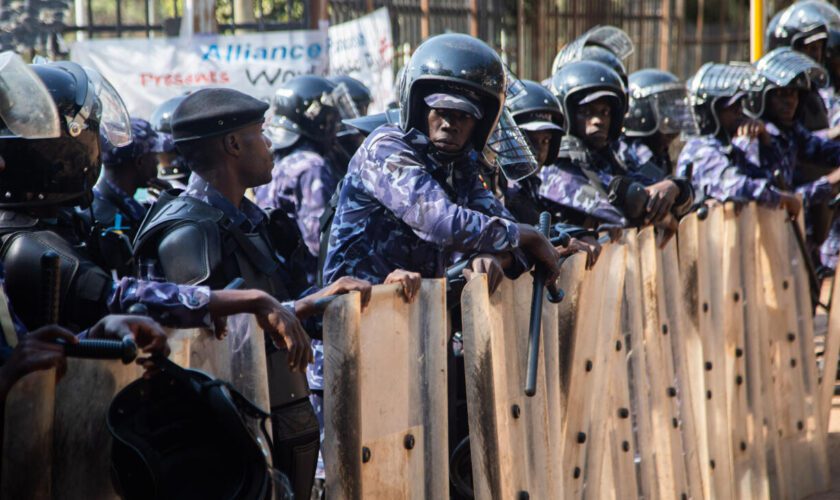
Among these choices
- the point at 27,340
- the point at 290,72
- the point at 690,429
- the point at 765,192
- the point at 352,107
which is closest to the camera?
the point at 27,340

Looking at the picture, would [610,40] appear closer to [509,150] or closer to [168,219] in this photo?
[509,150]

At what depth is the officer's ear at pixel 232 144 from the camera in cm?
399

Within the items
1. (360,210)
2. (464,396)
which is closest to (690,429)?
(464,396)

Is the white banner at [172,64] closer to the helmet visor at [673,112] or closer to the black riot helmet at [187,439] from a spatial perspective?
the helmet visor at [673,112]

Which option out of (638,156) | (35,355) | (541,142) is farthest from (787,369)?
(35,355)

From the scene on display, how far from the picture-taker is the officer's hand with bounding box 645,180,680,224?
5633mm

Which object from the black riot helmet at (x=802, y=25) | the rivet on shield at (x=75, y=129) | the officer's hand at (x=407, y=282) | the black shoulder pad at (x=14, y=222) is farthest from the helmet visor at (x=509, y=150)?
the black riot helmet at (x=802, y=25)

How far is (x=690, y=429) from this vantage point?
549 cm

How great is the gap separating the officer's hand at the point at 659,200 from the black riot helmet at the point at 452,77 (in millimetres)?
1365

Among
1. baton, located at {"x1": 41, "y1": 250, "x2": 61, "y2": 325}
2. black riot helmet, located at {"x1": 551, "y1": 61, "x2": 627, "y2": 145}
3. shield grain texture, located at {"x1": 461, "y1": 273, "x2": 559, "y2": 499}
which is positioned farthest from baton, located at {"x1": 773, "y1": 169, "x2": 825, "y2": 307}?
baton, located at {"x1": 41, "y1": 250, "x2": 61, "y2": 325}

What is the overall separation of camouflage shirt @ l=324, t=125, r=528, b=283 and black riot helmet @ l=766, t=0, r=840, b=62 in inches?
247

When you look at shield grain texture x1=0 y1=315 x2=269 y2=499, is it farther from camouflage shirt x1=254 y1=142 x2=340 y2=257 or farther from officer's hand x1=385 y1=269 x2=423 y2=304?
camouflage shirt x1=254 y1=142 x2=340 y2=257

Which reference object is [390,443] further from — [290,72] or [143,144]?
[290,72]

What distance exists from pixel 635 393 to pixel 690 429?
50 centimetres
